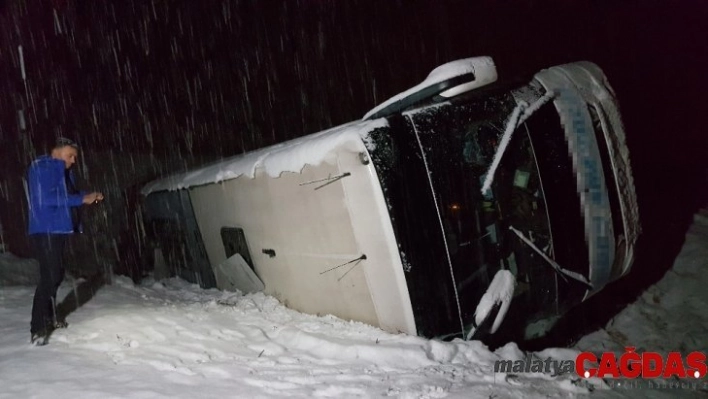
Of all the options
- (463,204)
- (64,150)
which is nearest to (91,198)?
(64,150)

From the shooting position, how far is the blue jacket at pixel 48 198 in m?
3.64

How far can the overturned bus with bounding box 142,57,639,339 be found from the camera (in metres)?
3.20

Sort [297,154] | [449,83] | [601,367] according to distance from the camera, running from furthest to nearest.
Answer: [297,154] → [449,83] → [601,367]

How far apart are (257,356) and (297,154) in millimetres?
1743

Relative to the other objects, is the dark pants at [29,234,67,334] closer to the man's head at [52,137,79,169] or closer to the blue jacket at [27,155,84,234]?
the blue jacket at [27,155,84,234]

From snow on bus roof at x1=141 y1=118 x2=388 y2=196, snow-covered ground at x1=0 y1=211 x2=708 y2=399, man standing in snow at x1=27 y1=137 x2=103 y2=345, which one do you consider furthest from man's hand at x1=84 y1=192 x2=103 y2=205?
snow on bus roof at x1=141 y1=118 x2=388 y2=196

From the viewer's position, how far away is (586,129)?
3.79 metres

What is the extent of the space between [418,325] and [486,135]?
5.31 feet

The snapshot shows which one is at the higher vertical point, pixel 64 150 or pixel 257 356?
pixel 64 150

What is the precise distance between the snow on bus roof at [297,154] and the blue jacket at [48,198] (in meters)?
1.58

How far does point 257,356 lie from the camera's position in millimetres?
3633

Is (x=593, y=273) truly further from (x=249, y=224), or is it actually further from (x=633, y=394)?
(x=249, y=224)

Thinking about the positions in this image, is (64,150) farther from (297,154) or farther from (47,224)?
(297,154)

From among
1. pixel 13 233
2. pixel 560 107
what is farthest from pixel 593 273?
pixel 13 233
